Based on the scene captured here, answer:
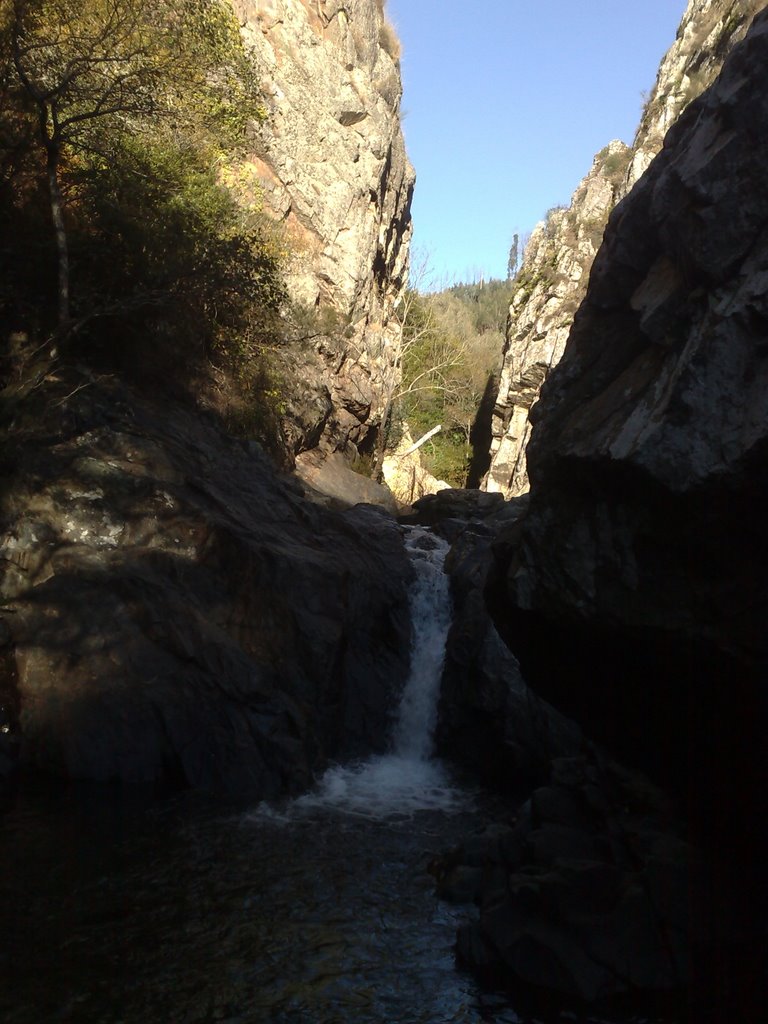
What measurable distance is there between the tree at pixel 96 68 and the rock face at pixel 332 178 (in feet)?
28.6

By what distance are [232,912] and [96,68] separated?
14.7 meters

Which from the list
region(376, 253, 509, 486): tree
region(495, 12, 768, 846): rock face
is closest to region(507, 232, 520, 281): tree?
region(376, 253, 509, 486): tree

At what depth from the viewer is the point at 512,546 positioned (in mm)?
8430

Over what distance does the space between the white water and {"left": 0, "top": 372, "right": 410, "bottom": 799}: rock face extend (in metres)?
0.35

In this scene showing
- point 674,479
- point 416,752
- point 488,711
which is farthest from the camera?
point 416,752

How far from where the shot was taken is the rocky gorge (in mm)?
6289

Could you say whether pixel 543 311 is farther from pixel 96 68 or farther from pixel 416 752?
pixel 416 752

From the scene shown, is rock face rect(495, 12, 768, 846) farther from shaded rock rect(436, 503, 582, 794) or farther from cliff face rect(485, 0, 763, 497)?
cliff face rect(485, 0, 763, 497)

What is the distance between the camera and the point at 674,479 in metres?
5.95

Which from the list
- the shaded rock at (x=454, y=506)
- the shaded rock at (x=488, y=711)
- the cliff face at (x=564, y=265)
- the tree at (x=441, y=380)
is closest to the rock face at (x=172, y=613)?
the shaded rock at (x=488, y=711)

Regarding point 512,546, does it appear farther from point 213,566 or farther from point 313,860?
point 213,566

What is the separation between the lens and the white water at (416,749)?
12812 millimetres

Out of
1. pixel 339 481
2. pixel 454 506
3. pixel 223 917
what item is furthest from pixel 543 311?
pixel 223 917

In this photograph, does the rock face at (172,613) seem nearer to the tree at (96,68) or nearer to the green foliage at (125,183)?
the green foliage at (125,183)
